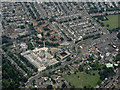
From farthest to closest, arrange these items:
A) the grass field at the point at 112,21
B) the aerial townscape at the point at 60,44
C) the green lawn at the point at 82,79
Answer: the grass field at the point at 112,21 < the aerial townscape at the point at 60,44 < the green lawn at the point at 82,79

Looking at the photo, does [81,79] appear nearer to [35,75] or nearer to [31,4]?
[35,75]

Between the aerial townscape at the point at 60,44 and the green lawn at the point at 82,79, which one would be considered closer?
the green lawn at the point at 82,79

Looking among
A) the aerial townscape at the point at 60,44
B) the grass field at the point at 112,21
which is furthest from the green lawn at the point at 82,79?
the grass field at the point at 112,21

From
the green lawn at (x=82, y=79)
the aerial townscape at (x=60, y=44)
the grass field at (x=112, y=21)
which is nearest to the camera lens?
the green lawn at (x=82, y=79)

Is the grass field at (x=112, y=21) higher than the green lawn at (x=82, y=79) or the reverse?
higher

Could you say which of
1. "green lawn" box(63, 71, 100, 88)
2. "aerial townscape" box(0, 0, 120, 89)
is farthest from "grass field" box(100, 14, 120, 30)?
"green lawn" box(63, 71, 100, 88)

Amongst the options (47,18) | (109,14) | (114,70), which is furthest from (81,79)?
(109,14)

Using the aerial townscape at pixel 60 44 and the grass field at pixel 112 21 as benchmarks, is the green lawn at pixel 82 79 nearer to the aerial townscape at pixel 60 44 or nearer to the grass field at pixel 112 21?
the aerial townscape at pixel 60 44

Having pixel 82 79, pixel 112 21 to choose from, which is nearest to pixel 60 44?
pixel 82 79
